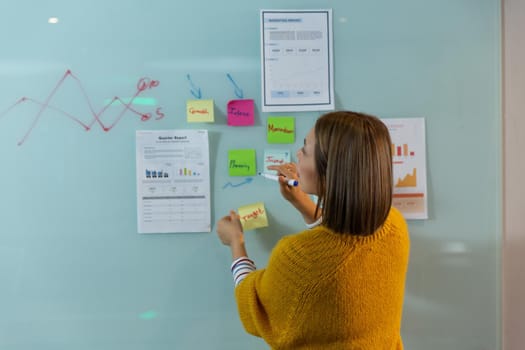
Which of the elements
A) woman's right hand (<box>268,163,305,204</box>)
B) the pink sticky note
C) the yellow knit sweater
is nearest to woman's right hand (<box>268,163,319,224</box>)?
woman's right hand (<box>268,163,305,204</box>)

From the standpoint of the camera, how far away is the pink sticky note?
1028 millimetres

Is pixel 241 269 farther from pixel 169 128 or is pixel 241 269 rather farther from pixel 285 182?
pixel 169 128

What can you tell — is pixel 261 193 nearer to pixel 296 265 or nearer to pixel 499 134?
pixel 296 265

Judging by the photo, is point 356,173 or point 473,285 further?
point 473,285

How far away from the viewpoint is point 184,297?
1053 mm

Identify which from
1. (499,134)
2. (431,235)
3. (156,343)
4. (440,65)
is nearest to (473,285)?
(431,235)

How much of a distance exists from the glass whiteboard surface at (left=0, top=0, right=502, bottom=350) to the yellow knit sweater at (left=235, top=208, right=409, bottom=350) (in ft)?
1.13

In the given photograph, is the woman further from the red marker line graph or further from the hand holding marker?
the red marker line graph

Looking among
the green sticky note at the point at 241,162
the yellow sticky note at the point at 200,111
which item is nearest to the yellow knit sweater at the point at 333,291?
the green sticky note at the point at 241,162

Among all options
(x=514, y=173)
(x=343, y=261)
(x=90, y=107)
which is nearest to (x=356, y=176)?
(x=343, y=261)

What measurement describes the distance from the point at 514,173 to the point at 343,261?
71 centimetres

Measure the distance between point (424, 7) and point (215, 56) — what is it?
63cm

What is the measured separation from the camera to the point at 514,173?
1042mm

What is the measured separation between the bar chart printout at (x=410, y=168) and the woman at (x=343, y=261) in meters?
0.35
